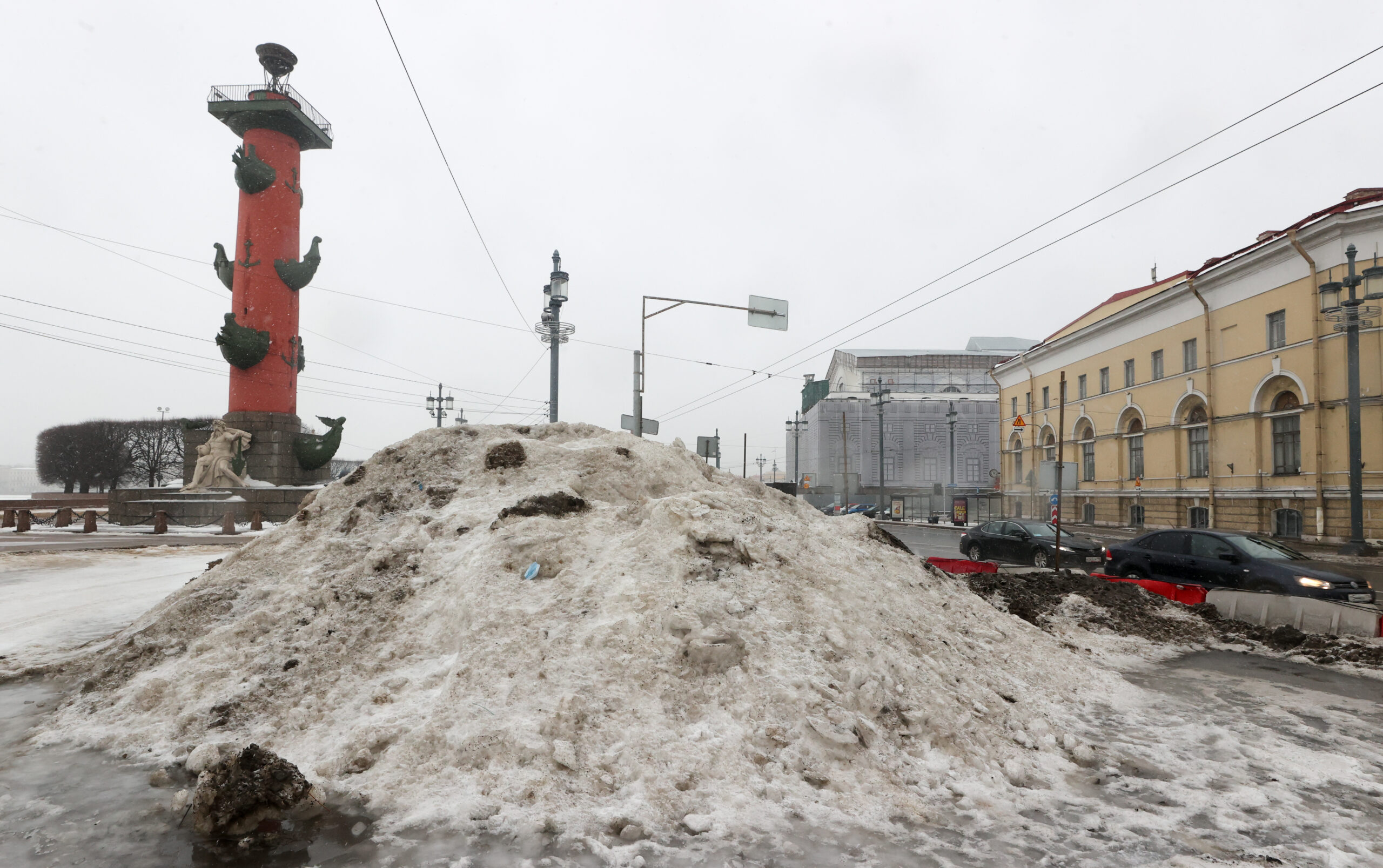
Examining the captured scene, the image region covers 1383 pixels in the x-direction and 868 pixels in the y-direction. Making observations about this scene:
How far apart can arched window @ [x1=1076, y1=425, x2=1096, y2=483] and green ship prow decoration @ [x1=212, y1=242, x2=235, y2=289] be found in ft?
122

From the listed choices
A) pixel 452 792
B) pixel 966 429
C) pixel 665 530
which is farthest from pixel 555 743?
pixel 966 429

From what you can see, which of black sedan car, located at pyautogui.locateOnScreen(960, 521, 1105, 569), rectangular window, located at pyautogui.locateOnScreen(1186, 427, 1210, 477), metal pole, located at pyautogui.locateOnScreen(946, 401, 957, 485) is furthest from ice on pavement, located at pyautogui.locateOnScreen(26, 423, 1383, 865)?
metal pole, located at pyautogui.locateOnScreen(946, 401, 957, 485)

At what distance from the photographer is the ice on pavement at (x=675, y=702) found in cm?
Result: 369

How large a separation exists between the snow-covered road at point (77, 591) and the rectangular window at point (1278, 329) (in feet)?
99.5

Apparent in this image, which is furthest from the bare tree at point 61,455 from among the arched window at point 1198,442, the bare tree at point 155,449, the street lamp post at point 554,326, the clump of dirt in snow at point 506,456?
the arched window at point 1198,442

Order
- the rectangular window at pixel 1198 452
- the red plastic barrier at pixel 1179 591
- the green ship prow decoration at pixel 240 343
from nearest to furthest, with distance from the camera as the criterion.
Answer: the red plastic barrier at pixel 1179 591, the green ship prow decoration at pixel 240 343, the rectangular window at pixel 1198 452

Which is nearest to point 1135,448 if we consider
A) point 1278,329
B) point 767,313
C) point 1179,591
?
point 1278,329

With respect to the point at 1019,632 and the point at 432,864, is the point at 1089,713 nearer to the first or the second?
the point at 1019,632

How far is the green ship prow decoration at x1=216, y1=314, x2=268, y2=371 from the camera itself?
2380 centimetres

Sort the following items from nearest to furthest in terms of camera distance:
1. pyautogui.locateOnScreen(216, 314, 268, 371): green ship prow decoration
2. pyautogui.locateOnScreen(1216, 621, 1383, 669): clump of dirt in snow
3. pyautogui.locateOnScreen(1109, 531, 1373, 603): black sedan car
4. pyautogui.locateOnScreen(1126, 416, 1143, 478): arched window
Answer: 1. pyautogui.locateOnScreen(1216, 621, 1383, 669): clump of dirt in snow
2. pyautogui.locateOnScreen(1109, 531, 1373, 603): black sedan car
3. pyautogui.locateOnScreen(216, 314, 268, 371): green ship prow decoration
4. pyautogui.locateOnScreen(1126, 416, 1143, 478): arched window

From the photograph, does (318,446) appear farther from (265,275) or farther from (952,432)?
(952,432)

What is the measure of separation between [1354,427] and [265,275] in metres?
33.7

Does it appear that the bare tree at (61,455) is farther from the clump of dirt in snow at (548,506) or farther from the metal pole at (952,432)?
the metal pole at (952,432)

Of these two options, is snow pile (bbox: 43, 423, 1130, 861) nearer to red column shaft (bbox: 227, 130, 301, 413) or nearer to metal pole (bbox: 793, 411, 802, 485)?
red column shaft (bbox: 227, 130, 301, 413)
